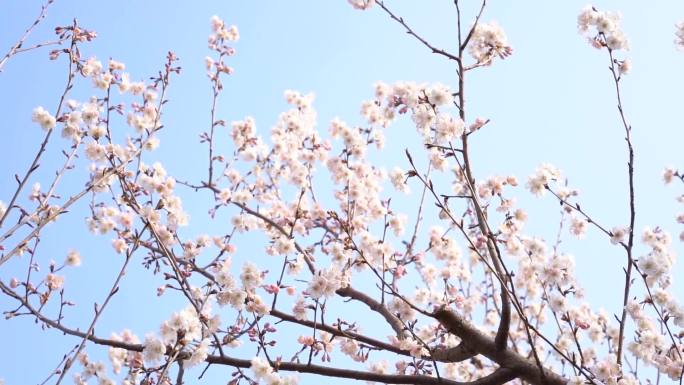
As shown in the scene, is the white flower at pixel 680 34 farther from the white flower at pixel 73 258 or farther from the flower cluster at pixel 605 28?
the white flower at pixel 73 258

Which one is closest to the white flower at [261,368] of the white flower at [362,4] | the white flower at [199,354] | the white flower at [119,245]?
the white flower at [199,354]

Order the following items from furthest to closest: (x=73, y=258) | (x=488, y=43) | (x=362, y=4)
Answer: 1. (x=73, y=258)
2. (x=362, y=4)
3. (x=488, y=43)

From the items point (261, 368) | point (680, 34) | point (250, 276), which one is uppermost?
point (680, 34)

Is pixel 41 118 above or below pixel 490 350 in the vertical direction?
above

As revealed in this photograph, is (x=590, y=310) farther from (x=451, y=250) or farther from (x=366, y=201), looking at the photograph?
(x=366, y=201)

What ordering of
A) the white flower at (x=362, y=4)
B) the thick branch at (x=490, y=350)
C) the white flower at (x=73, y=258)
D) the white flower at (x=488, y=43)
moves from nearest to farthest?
1. the thick branch at (x=490, y=350)
2. the white flower at (x=488, y=43)
3. the white flower at (x=362, y=4)
4. the white flower at (x=73, y=258)

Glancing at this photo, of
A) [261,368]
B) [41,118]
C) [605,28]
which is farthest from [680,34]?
[41,118]

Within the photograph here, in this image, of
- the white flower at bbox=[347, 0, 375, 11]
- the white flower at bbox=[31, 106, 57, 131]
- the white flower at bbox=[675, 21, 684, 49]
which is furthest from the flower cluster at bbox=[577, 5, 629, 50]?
the white flower at bbox=[31, 106, 57, 131]

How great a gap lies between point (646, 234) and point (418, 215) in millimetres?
2165

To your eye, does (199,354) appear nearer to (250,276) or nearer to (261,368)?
(261,368)

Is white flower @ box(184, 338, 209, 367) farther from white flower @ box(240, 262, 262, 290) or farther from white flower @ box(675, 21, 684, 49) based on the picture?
white flower @ box(675, 21, 684, 49)

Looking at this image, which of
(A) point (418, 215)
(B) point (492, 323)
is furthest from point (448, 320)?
(B) point (492, 323)

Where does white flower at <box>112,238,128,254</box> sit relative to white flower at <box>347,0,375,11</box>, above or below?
below

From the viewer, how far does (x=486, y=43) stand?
160 inches
